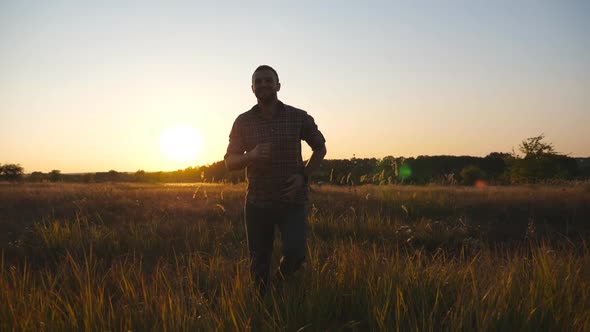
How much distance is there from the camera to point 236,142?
3.60m

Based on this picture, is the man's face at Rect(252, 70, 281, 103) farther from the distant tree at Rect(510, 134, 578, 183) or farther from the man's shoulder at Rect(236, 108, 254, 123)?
the distant tree at Rect(510, 134, 578, 183)

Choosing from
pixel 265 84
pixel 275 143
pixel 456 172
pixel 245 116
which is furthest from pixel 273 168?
pixel 456 172

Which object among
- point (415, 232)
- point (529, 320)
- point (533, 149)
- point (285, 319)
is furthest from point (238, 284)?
point (533, 149)

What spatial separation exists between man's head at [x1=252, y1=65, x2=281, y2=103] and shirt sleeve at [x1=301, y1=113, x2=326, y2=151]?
0.37 m

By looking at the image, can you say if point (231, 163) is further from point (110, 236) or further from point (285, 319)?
point (110, 236)

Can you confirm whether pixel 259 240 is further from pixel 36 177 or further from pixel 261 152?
pixel 36 177

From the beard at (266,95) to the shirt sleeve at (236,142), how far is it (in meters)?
0.35

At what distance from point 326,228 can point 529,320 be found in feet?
13.5

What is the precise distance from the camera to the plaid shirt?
339 centimetres

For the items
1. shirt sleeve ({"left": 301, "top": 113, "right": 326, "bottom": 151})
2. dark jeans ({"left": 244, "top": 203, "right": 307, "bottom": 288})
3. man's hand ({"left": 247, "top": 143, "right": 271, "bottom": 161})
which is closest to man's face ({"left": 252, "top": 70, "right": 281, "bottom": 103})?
shirt sleeve ({"left": 301, "top": 113, "right": 326, "bottom": 151})

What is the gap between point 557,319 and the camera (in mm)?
2635

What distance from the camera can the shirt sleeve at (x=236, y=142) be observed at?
3.58 m

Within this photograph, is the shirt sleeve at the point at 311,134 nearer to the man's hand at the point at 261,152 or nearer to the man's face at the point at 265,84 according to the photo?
the man's face at the point at 265,84

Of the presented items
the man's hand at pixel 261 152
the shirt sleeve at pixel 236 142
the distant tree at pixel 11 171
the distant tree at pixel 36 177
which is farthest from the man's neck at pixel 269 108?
the distant tree at pixel 11 171
